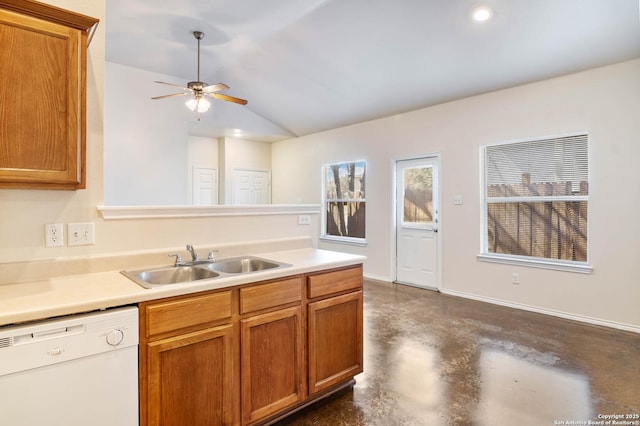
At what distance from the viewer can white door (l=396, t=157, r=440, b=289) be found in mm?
5043

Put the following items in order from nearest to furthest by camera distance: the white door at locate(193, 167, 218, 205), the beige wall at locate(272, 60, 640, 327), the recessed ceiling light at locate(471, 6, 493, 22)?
1. the recessed ceiling light at locate(471, 6, 493, 22)
2. the beige wall at locate(272, 60, 640, 327)
3. the white door at locate(193, 167, 218, 205)

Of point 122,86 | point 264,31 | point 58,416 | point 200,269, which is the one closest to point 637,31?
point 264,31

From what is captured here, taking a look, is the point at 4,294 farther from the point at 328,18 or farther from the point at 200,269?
the point at 328,18

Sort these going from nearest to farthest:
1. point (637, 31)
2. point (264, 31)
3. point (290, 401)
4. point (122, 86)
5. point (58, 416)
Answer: point (58, 416) → point (290, 401) → point (637, 31) → point (264, 31) → point (122, 86)

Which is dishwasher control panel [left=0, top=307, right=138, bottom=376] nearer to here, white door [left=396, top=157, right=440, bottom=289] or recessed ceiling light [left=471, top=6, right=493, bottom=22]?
recessed ceiling light [left=471, top=6, right=493, bottom=22]

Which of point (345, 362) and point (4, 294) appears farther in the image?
point (345, 362)

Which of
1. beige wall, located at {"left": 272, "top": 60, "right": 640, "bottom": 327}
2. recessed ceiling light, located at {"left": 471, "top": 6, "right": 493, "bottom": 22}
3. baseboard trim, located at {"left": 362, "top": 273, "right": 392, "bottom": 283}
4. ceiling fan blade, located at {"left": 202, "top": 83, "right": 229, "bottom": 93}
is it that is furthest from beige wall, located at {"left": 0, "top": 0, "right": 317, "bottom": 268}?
baseboard trim, located at {"left": 362, "top": 273, "right": 392, "bottom": 283}

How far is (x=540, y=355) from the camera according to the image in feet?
9.46

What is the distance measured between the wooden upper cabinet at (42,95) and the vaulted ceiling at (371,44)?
8.05 ft

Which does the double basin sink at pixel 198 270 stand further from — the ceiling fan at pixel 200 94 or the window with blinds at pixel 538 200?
→ the window with blinds at pixel 538 200

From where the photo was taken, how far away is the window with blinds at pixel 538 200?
3.78 meters

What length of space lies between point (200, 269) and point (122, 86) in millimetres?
4313

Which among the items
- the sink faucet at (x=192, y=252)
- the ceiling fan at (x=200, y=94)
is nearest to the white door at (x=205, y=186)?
the ceiling fan at (x=200, y=94)

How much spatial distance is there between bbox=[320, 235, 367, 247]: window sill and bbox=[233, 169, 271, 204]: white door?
187 cm
